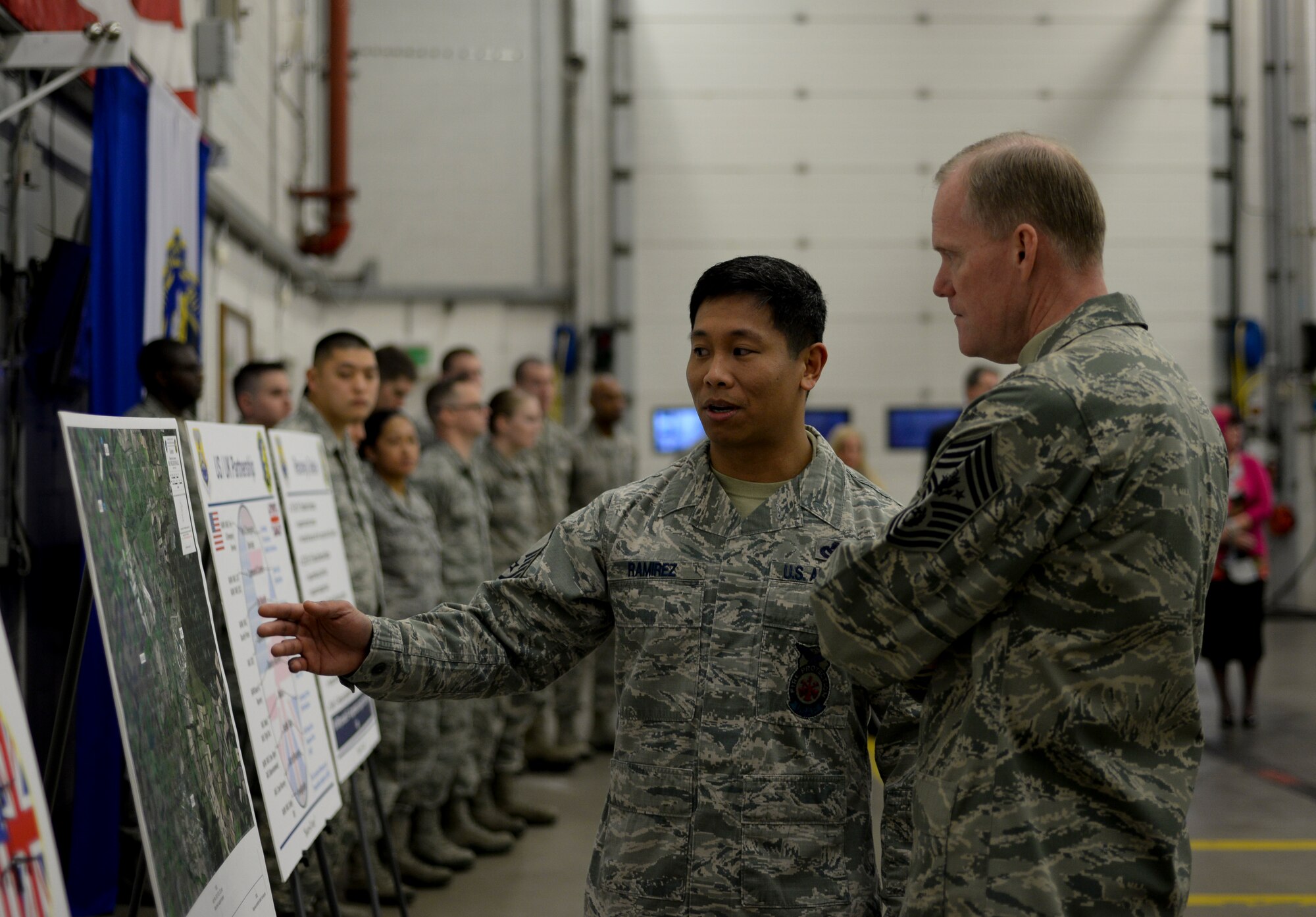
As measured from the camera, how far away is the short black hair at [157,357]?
3.41 meters

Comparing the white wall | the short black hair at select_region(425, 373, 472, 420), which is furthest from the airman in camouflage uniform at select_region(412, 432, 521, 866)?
the white wall

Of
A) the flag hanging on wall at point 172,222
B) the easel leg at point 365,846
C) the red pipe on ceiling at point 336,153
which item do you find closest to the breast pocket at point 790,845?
the easel leg at point 365,846

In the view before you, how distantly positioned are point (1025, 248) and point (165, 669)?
1.21 meters

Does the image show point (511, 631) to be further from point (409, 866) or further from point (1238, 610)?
point (1238, 610)

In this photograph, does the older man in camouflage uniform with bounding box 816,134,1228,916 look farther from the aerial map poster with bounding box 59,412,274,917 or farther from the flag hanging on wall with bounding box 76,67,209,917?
the flag hanging on wall with bounding box 76,67,209,917

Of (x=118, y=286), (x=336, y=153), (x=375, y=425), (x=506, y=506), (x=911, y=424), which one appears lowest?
(x=506, y=506)

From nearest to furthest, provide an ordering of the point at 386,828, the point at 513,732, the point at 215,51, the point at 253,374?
the point at 386,828
the point at 253,374
the point at 513,732
the point at 215,51

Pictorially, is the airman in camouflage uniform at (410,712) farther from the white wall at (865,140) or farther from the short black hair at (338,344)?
the white wall at (865,140)

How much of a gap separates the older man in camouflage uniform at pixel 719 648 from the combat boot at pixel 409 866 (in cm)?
239

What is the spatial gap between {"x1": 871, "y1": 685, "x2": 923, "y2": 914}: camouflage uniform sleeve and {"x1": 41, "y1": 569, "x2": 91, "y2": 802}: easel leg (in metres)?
1.10

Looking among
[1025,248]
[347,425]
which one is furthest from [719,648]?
[347,425]

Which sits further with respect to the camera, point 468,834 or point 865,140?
point 865,140

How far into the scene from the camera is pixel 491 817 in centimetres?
443

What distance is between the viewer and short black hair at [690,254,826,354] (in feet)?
5.41
